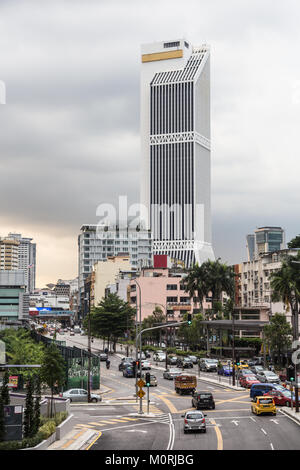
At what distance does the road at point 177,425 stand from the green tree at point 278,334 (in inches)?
1006

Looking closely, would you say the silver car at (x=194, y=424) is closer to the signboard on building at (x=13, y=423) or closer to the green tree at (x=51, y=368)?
the green tree at (x=51, y=368)

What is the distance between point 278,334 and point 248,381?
73.6 ft

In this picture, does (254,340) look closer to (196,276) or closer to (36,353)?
(196,276)

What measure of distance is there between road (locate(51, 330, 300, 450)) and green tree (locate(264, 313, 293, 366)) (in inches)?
1006

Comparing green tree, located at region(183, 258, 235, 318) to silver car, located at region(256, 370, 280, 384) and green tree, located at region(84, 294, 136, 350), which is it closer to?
green tree, located at region(84, 294, 136, 350)

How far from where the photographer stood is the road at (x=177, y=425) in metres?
38.4

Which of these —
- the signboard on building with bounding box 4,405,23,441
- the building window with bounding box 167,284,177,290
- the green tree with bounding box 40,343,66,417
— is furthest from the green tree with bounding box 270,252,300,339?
the building window with bounding box 167,284,177,290

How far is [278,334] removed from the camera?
96.8 metres

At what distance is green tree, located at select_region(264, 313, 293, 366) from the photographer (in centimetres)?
9688

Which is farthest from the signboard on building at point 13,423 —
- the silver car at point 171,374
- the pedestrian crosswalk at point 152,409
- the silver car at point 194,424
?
the silver car at point 171,374

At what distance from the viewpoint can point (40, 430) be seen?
38531 millimetres

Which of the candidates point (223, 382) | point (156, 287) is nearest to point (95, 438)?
point (223, 382)

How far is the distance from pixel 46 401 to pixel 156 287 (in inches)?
4826

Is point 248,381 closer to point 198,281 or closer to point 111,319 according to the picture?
point 198,281
